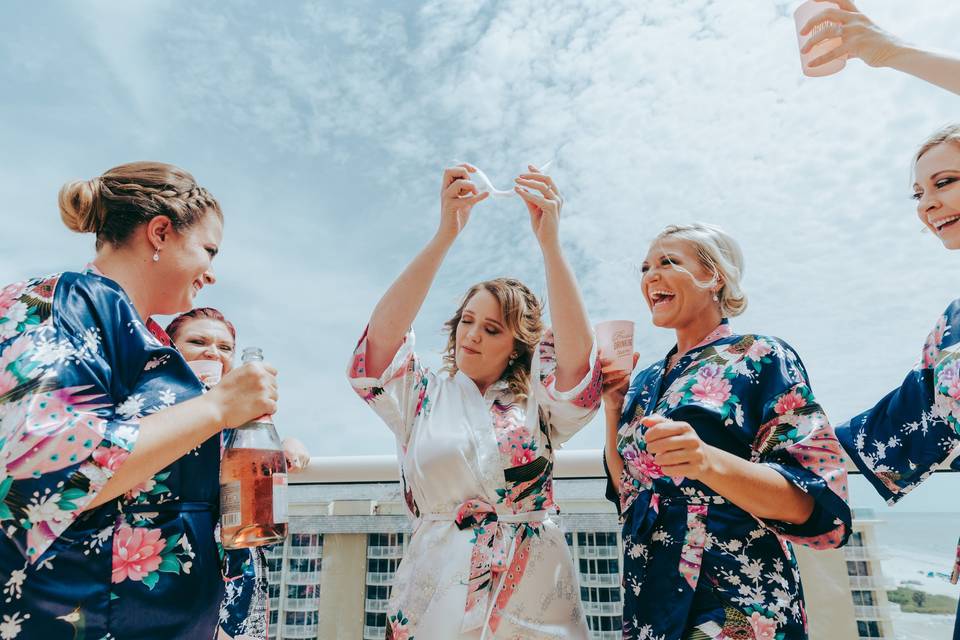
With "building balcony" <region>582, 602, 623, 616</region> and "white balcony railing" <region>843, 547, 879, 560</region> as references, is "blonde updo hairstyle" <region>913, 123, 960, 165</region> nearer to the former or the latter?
"white balcony railing" <region>843, 547, 879, 560</region>

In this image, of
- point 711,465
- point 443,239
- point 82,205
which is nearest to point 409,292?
point 443,239

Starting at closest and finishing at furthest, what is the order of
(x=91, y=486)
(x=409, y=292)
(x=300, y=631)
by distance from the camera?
(x=91, y=486)
(x=409, y=292)
(x=300, y=631)

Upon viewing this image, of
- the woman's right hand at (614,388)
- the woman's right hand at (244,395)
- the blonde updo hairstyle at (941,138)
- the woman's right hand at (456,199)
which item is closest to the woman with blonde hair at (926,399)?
the blonde updo hairstyle at (941,138)

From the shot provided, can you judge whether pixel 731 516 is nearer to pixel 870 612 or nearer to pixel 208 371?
pixel 870 612

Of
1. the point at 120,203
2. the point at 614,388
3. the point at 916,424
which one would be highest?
the point at 120,203

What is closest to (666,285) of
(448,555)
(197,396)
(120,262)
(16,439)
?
(448,555)

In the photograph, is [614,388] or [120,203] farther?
[614,388]

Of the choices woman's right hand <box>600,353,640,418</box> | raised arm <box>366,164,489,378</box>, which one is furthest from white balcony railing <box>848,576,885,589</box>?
raised arm <box>366,164,489,378</box>

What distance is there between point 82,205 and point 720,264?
1.60 metres

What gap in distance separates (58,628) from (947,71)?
2154mm

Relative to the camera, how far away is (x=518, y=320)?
214cm

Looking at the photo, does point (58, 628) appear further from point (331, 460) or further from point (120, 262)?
point (331, 460)

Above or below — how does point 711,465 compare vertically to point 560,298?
below

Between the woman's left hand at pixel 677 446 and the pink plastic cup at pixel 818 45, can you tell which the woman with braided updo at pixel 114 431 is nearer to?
the woman's left hand at pixel 677 446
